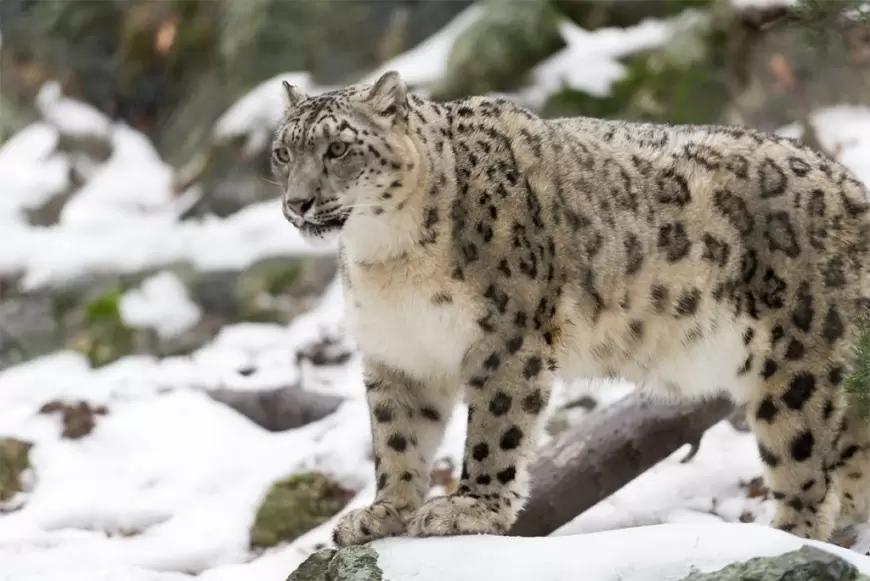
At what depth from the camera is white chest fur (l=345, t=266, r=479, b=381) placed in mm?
4289

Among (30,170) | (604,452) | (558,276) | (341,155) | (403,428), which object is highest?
(30,170)

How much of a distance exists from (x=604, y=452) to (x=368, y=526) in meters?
1.46

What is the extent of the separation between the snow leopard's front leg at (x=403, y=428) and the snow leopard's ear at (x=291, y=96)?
104cm

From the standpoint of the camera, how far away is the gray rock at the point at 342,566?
12.5 feet

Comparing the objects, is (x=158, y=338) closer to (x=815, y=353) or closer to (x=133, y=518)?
(x=133, y=518)

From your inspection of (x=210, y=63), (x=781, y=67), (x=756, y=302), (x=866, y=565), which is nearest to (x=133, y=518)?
(x=756, y=302)

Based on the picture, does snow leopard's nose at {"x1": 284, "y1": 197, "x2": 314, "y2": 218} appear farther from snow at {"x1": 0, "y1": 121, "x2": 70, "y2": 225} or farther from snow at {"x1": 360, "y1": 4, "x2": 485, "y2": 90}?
snow at {"x1": 0, "y1": 121, "x2": 70, "y2": 225}

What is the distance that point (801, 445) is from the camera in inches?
183

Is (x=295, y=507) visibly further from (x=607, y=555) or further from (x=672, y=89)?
(x=672, y=89)

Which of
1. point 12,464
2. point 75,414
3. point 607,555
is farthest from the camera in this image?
point 75,414

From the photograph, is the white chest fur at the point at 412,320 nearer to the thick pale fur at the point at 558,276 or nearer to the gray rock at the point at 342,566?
Answer: the thick pale fur at the point at 558,276

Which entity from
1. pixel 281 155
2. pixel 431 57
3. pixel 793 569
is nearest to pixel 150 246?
pixel 431 57

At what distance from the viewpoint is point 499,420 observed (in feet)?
14.1

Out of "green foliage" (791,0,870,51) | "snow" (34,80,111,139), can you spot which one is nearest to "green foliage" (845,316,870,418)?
"green foliage" (791,0,870,51)
